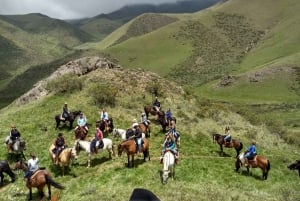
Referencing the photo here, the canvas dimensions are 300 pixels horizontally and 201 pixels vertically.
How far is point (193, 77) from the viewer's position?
165375 mm

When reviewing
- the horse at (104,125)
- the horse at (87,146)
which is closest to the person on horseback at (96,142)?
the horse at (87,146)

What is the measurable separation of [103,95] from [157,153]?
38.2ft

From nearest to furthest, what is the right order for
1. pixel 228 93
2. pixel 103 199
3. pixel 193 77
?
1. pixel 103 199
2. pixel 228 93
3. pixel 193 77

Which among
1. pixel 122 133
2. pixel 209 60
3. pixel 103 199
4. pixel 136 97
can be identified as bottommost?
pixel 103 199

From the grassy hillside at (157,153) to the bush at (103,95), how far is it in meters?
0.36

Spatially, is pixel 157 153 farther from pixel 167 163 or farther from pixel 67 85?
pixel 67 85

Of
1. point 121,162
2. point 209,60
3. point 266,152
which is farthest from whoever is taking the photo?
point 209,60

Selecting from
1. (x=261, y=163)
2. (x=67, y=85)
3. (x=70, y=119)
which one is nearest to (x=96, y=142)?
(x=70, y=119)

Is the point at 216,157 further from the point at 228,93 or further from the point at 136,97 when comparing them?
the point at 228,93

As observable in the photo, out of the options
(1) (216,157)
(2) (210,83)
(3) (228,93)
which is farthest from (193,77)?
(1) (216,157)

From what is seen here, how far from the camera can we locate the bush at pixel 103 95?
145 feet

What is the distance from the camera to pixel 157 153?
113ft

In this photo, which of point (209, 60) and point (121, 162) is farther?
point (209, 60)

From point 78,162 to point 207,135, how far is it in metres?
13.9
